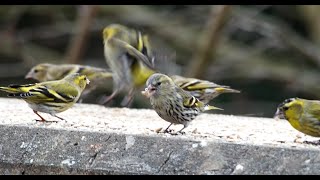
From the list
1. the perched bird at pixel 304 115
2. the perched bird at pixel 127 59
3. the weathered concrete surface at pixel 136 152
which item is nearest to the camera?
the weathered concrete surface at pixel 136 152

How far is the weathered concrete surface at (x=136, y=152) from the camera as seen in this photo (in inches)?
151

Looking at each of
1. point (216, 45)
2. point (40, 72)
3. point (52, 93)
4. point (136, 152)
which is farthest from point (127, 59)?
point (136, 152)

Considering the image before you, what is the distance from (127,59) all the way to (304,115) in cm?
305

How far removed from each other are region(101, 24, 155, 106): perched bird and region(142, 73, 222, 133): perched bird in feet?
5.91

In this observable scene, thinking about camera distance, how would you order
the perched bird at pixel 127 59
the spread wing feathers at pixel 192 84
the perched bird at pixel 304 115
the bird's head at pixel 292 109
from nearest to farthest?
the perched bird at pixel 304 115 < the bird's head at pixel 292 109 < the spread wing feathers at pixel 192 84 < the perched bird at pixel 127 59

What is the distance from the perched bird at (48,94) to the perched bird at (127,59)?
56.3 inches

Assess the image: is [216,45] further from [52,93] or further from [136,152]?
[136,152]

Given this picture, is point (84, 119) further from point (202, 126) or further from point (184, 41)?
point (184, 41)

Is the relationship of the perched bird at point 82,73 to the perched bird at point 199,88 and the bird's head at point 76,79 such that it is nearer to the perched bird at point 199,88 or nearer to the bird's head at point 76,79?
the perched bird at point 199,88

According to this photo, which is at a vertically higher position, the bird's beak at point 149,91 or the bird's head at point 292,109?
the bird's head at point 292,109

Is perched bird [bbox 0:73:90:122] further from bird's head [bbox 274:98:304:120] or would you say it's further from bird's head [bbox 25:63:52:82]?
bird's head [bbox 25:63:52:82]

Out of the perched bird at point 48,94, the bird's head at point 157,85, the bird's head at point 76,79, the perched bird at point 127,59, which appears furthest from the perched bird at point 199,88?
the bird's head at point 157,85

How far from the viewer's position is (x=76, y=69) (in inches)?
303
